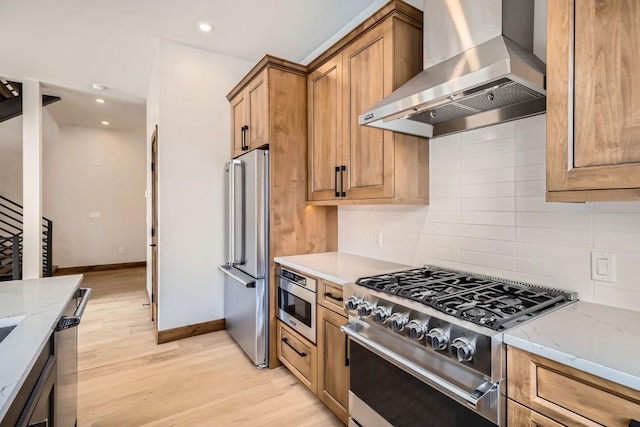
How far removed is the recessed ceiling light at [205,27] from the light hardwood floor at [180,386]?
115 inches

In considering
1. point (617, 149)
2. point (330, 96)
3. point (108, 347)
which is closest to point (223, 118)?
point (330, 96)

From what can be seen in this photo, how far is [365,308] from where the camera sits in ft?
5.20

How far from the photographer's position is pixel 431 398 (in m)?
1.28

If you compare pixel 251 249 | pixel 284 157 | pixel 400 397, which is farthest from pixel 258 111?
pixel 400 397

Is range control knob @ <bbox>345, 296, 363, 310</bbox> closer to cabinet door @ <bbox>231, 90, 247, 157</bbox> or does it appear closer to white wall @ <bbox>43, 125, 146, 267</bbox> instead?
cabinet door @ <bbox>231, 90, 247, 157</bbox>

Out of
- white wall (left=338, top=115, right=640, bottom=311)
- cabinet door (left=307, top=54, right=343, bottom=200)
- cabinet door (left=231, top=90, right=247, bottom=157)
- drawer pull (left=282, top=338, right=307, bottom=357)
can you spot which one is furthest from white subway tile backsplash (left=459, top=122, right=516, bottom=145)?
cabinet door (left=231, top=90, right=247, bottom=157)

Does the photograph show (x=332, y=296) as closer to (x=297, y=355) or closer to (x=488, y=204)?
(x=297, y=355)

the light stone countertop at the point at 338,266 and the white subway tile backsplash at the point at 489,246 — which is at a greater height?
the white subway tile backsplash at the point at 489,246

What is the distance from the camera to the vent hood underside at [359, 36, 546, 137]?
127cm

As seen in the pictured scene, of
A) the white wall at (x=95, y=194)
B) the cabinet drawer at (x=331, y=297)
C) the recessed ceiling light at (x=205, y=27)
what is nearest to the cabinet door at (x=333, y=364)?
the cabinet drawer at (x=331, y=297)

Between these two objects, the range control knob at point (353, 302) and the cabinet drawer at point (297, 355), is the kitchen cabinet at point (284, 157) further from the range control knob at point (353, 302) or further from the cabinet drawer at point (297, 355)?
the range control knob at point (353, 302)

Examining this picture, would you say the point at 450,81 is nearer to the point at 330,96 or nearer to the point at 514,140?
the point at 514,140

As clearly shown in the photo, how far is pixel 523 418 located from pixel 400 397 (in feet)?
1.68

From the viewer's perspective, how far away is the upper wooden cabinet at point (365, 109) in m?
1.92
